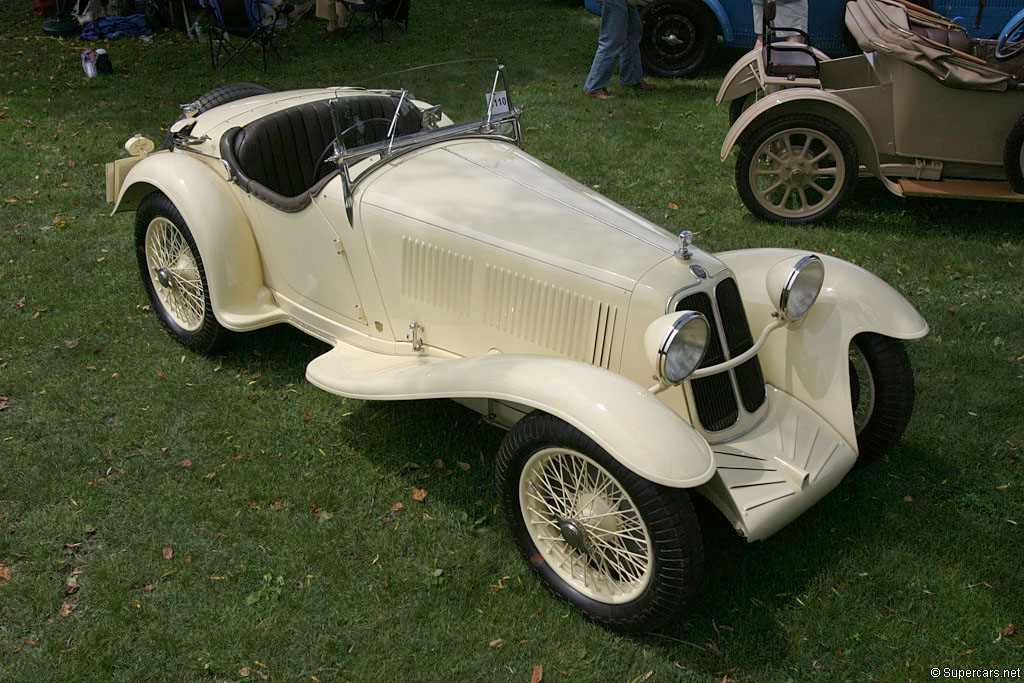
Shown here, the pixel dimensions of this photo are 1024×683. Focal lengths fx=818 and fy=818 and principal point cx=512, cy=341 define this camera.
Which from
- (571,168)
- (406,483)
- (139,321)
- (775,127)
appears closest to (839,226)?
(775,127)

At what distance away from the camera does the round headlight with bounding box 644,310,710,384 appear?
295 cm

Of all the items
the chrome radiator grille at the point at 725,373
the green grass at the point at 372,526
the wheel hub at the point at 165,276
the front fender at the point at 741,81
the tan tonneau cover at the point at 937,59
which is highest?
the tan tonneau cover at the point at 937,59

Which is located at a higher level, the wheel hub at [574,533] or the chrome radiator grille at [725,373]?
the chrome radiator grille at [725,373]

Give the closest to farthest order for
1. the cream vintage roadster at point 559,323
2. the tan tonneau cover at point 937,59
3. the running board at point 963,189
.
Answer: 1. the cream vintage roadster at point 559,323
2. the tan tonneau cover at point 937,59
3. the running board at point 963,189

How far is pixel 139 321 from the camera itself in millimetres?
5363

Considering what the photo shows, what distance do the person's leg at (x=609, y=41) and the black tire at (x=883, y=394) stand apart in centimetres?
625

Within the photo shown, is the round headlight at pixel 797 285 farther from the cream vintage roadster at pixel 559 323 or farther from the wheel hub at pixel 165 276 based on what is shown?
the wheel hub at pixel 165 276

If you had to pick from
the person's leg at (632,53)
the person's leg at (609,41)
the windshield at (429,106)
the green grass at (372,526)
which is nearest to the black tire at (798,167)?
the green grass at (372,526)

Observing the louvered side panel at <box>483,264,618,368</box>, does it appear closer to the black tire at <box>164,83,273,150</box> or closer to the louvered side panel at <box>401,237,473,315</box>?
the louvered side panel at <box>401,237,473,315</box>

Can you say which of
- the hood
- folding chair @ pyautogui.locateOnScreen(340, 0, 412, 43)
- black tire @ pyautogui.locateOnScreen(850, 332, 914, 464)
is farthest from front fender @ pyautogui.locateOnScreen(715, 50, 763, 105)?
folding chair @ pyautogui.locateOnScreen(340, 0, 412, 43)

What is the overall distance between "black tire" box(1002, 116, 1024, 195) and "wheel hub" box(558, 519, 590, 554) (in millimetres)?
4905

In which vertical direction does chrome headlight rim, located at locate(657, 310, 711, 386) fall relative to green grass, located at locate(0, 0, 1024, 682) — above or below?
A: above

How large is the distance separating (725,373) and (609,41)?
6.65m

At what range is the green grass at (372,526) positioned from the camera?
3160 mm
